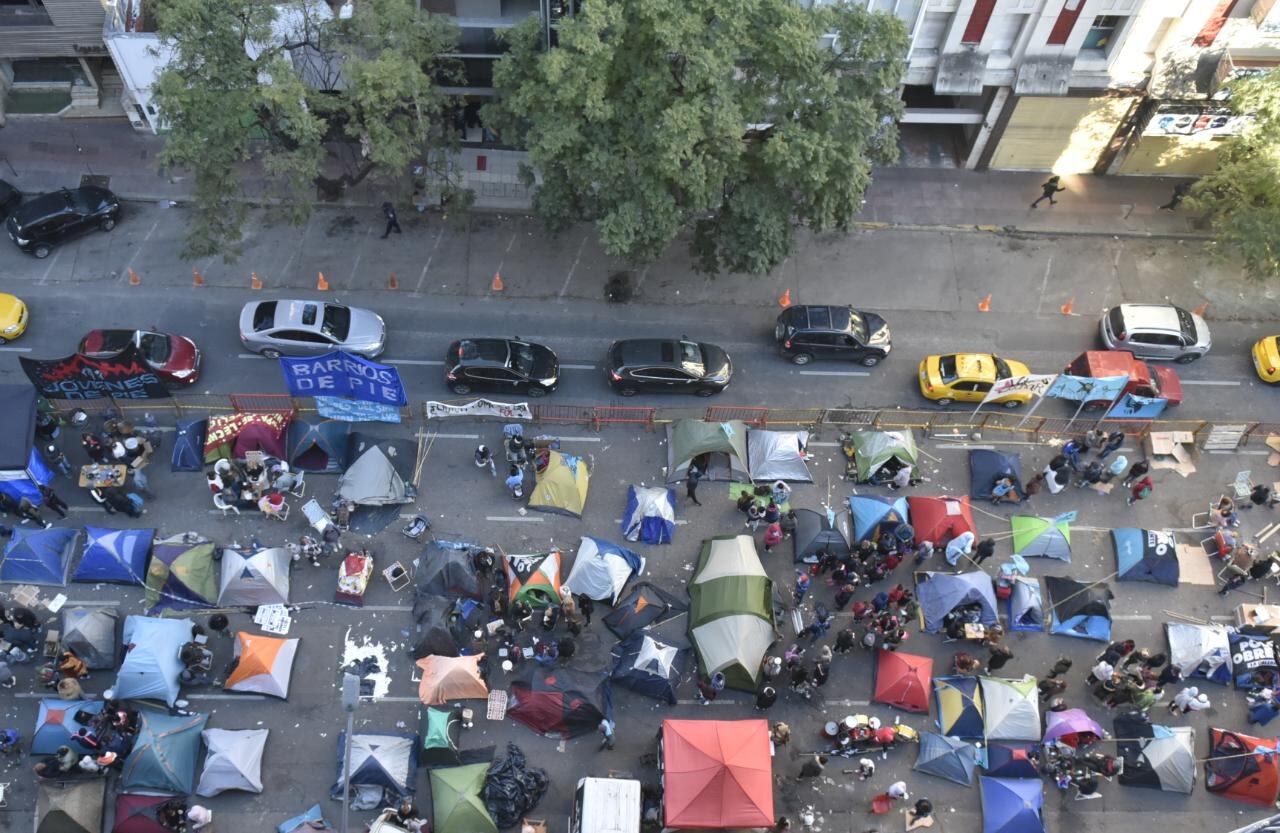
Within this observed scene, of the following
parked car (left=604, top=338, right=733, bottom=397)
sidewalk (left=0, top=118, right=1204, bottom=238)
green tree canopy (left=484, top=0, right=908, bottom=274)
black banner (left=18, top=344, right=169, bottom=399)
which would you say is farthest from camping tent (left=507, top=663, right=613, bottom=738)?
sidewalk (left=0, top=118, right=1204, bottom=238)

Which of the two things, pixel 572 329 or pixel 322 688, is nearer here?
pixel 322 688

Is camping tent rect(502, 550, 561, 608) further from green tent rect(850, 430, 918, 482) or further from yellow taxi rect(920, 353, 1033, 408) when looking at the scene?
yellow taxi rect(920, 353, 1033, 408)

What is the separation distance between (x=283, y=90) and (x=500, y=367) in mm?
9510

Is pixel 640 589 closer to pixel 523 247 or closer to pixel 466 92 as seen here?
pixel 523 247

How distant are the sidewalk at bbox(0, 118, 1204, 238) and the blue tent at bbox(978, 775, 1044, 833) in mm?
19725

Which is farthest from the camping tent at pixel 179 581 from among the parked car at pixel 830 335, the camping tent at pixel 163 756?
the parked car at pixel 830 335

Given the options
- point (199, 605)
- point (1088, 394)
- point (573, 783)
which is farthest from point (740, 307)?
point (199, 605)

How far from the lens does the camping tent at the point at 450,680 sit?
2503cm

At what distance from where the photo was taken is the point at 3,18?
34094 millimetres

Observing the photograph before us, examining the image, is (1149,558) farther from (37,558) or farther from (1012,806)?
(37,558)

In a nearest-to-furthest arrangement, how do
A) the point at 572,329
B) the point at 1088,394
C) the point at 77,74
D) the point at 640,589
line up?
1. the point at 640,589
2. the point at 1088,394
3. the point at 572,329
4. the point at 77,74

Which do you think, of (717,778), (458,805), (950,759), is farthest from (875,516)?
(458,805)

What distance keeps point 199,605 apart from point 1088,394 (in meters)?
25.9

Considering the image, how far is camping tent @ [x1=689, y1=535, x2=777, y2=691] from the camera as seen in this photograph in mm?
25344
